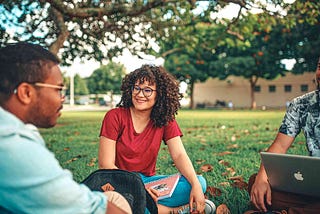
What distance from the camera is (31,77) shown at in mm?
1703

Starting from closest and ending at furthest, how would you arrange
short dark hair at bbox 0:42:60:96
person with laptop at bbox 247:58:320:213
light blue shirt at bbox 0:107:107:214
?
light blue shirt at bbox 0:107:107:214
short dark hair at bbox 0:42:60:96
person with laptop at bbox 247:58:320:213

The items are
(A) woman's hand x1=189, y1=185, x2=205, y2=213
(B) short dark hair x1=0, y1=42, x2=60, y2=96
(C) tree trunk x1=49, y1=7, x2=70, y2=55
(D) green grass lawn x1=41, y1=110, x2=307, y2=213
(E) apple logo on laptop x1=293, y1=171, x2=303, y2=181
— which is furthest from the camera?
(C) tree trunk x1=49, y1=7, x2=70, y2=55

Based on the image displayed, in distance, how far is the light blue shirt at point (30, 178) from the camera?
1460 millimetres

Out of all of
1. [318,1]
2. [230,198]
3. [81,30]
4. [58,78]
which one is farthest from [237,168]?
[81,30]

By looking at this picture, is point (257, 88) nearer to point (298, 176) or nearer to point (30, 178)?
point (298, 176)

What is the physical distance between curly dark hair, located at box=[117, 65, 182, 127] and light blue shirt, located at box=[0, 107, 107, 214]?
6.49 feet

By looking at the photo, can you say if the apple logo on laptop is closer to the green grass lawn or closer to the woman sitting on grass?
the woman sitting on grass

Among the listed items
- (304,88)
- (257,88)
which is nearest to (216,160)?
(304,88)

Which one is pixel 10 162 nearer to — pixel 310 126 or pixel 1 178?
pixel 1 178

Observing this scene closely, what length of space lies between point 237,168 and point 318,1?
17.3 feet

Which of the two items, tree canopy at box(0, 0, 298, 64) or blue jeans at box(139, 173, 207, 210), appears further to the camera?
tree canopy at box(0, 0, 298, 64)

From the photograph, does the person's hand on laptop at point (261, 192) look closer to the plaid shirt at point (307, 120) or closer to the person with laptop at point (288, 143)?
the person with laptop at point (288, 143)

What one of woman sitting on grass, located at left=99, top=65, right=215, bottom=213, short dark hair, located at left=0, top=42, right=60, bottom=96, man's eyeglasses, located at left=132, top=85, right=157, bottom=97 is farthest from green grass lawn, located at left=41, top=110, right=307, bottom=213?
short dark hair, located at left=0, top=42, right=60, bottom=96

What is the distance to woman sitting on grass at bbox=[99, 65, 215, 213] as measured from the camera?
339 cm
